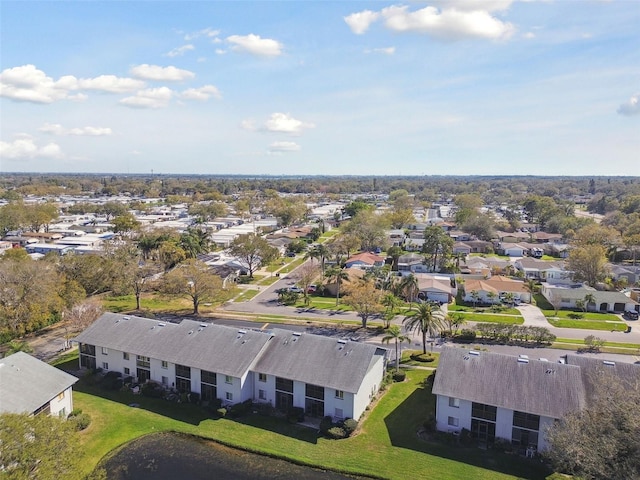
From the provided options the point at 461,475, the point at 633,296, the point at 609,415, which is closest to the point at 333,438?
the point at 461,475

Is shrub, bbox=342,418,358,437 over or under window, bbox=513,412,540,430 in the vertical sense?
under

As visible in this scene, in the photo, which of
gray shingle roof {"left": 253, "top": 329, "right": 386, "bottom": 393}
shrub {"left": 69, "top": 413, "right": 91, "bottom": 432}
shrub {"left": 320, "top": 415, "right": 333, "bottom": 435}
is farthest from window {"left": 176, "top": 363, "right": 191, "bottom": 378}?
shrub {"left": 320, "top": 415, "right": 333, "bottom": 435}

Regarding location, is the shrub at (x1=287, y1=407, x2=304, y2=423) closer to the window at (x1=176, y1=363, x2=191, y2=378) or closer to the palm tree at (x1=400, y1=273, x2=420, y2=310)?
the window at (x1=176, y1=363, x2=191, y2=378)

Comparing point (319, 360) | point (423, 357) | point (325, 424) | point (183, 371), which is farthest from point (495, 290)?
point (183, 371)

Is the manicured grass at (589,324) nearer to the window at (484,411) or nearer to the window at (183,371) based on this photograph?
the window at (484,411)

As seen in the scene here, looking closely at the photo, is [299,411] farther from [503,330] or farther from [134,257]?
[134,257]

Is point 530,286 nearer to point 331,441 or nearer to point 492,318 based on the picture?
point 492,318

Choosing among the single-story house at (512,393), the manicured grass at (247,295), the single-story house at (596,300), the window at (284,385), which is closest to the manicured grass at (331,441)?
the single-story house at (512,393)
